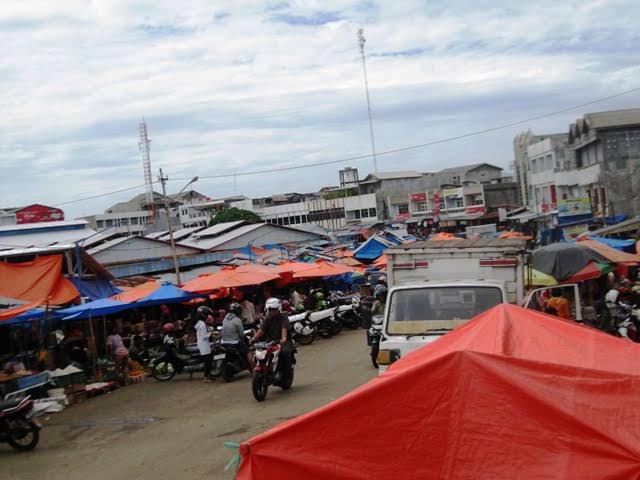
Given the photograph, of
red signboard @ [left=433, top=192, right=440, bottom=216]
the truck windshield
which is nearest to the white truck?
the truck windshield

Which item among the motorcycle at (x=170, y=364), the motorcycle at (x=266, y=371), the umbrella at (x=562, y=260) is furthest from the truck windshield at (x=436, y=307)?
the motorcycle at (x=170, y=364)

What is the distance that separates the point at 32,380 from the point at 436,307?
23.6 ft

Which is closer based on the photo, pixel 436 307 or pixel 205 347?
pixel 436 307

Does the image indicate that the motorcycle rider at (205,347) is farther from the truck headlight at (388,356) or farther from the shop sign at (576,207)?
the shop sign at (576,207)

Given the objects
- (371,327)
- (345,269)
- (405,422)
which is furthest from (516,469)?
(345,269)

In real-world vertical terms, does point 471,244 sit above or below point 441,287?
above

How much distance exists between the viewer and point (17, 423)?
9680mm

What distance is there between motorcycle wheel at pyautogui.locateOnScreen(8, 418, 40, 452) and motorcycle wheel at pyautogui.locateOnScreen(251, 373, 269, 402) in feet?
10.4

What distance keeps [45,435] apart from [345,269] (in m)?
14.3

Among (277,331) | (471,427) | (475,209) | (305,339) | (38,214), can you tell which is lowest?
(305,339)

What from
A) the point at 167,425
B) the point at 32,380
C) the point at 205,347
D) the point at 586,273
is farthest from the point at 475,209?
the point at 167,425

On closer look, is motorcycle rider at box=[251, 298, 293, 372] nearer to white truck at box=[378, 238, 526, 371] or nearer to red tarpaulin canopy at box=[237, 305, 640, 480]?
white truck at box=[378, 238, 526, 371]

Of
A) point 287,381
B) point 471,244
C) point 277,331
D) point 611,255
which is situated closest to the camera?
point 471,244

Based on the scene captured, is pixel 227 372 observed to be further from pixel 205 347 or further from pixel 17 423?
pixel 17 423
